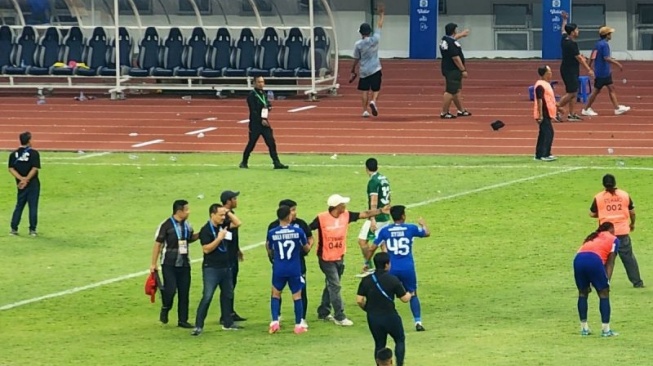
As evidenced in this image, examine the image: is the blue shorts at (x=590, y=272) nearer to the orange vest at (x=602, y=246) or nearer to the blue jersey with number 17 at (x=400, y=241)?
the orange vest at (x=602, y=246)

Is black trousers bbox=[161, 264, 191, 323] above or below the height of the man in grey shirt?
below

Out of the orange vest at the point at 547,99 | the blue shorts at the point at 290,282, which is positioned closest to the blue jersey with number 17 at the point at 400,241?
the blue shorts at the point at 290,282

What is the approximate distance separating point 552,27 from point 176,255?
3543 cm

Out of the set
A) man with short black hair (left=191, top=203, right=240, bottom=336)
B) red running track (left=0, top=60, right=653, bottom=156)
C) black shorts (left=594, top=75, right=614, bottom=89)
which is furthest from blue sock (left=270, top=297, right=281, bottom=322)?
black shorts (left=594, top=75, right=614, bottom=89)

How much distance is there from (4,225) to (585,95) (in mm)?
18139

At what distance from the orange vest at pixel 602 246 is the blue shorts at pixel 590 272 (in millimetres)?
81

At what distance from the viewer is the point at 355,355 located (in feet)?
62.0

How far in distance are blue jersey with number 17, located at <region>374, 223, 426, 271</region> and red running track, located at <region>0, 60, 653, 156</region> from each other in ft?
51.8

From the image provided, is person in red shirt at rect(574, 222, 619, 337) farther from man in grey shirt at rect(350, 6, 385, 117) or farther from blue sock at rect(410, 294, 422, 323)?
man in grey shirt at rect(350, 6, 385, 117)

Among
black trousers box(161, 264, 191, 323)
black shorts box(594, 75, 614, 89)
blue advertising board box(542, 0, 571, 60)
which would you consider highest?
blue advertising board box(542, 0, 571, 60)

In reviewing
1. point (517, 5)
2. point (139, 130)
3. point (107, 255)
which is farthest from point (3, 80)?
point (107, 255)

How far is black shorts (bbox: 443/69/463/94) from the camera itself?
37.6 meters

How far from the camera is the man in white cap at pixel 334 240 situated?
66.1ft

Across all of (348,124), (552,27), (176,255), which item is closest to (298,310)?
(176,255)
